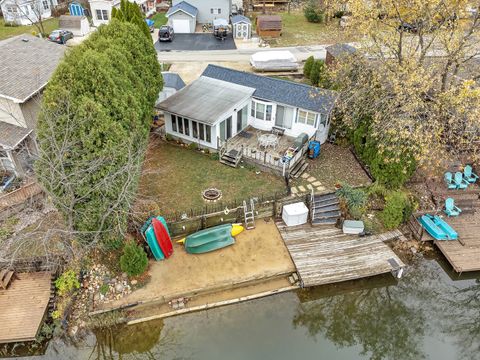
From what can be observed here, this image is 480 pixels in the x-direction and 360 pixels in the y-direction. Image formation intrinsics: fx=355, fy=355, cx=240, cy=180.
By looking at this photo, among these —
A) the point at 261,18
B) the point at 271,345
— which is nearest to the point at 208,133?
the point at 271,345

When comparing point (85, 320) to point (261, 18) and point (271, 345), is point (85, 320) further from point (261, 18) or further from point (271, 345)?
point (261, 18)

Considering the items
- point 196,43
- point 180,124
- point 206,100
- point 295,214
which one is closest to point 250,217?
point 295,214

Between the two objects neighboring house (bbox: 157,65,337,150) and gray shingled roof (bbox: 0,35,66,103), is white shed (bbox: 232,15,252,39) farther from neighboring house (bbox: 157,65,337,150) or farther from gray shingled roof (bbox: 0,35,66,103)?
gray shingled roof (bbox: 0,35,66,103)

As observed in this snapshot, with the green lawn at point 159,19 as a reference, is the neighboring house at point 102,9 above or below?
above

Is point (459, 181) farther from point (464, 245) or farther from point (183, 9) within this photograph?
point (183, 9)

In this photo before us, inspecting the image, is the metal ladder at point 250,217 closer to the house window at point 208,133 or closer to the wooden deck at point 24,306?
the house window at point 208,133

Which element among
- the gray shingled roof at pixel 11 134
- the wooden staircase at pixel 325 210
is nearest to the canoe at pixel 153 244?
the wooden staircase at pixel 325 210

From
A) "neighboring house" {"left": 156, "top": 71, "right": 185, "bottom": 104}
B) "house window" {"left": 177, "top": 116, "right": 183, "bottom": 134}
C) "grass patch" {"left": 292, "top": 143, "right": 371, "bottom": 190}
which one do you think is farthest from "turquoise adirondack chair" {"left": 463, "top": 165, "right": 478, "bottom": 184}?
"neighboring house" {"left": 156, "top": 71, "right": 185, "bottom": 104}
